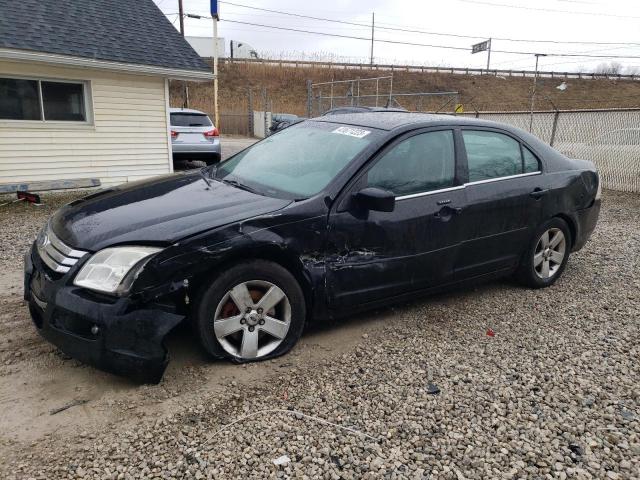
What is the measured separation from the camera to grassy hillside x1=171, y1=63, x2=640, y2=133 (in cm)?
4822

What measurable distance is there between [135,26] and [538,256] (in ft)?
32.5

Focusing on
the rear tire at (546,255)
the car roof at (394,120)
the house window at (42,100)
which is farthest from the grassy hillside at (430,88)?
the rear tire at (546,255)

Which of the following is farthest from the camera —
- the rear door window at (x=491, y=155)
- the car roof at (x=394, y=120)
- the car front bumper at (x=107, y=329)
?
the rear door window at (x=491, y=155)

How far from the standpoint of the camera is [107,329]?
268cm

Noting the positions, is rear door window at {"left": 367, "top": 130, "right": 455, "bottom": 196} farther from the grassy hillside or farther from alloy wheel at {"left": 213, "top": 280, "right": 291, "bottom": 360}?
the grassy hillside

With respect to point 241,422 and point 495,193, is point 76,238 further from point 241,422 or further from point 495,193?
point 495,193

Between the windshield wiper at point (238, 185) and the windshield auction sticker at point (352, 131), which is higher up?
the windshield auction sticker at point (352, 131)

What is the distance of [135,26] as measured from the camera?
430 inches

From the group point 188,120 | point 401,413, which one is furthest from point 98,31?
point 401,413

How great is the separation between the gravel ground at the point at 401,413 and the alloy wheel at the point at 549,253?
739 mm

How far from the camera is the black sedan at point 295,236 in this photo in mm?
2781

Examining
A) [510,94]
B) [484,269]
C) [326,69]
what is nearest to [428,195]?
[484,269]

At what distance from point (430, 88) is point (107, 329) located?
5849cm

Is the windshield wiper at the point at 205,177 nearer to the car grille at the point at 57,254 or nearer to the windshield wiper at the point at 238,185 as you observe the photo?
the windshield wiper at the point at 238,185
